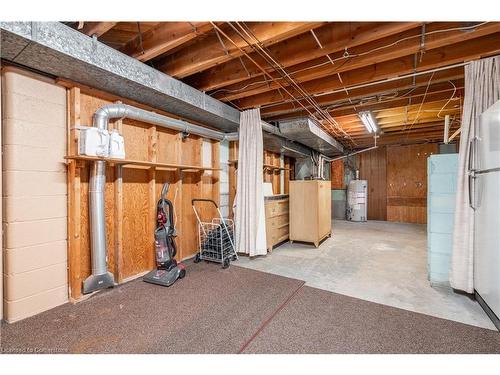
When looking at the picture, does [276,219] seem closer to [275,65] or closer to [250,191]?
[250,191]

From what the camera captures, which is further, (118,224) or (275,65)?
(118,224)

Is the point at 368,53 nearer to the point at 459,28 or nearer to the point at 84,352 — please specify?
the point at 459,28

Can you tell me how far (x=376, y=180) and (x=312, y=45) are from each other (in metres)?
7.08

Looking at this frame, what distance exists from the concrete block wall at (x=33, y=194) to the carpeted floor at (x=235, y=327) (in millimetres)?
245

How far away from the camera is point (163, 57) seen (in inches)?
115

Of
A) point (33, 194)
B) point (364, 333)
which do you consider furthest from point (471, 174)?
point (33, 194)

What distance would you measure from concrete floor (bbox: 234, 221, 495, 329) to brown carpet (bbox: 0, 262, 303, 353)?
0.55 metres

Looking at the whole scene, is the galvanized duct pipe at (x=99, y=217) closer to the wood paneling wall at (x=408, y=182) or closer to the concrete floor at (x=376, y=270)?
the concrete floor at (x=376, y=270)

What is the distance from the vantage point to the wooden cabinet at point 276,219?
4361 mm

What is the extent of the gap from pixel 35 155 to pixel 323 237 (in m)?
4.80

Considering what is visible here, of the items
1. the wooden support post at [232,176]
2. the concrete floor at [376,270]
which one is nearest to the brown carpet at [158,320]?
the concrete floor at [376,270]

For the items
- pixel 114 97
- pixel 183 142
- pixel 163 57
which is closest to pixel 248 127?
pixel 183 142

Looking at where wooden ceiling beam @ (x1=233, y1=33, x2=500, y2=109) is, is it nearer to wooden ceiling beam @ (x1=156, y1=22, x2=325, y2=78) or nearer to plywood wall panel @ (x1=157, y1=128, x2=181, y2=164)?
wooden ceiling beam @ (x1=156, y1=22, x2=325, y2=78)

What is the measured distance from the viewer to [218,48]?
8.26ft
